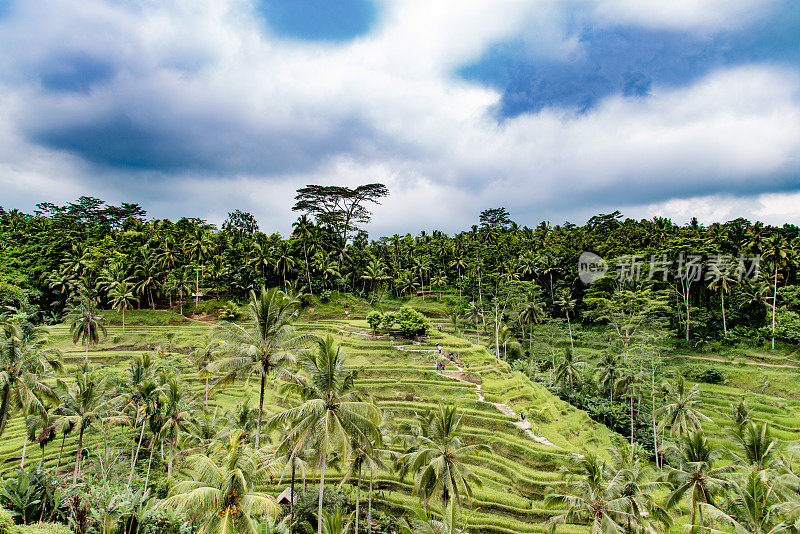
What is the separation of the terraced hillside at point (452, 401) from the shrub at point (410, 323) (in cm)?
168

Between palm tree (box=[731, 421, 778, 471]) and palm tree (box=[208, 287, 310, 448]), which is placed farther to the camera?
palm tree (box=[731, 421, 778, 471])

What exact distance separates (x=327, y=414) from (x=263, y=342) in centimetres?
508

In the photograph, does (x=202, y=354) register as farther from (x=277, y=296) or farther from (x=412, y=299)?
(x=412, y=299)

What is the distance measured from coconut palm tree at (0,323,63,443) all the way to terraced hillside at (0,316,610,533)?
21.7 feet

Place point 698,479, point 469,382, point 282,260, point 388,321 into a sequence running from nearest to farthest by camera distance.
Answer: point 698,479 < point 469,382 < point 388,321 < point 282,260

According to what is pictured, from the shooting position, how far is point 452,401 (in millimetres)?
33844

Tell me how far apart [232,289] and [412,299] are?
3081 cm

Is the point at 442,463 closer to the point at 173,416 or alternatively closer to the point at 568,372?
the point at 173,416

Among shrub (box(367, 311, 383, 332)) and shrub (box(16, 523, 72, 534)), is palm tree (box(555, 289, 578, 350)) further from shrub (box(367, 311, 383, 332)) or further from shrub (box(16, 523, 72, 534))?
shrub (box(16, 523, 72, 534))

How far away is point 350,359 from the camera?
41688mm

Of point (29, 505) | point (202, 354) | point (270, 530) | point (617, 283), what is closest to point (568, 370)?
point (617, 283)

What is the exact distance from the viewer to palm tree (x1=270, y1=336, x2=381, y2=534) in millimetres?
14953

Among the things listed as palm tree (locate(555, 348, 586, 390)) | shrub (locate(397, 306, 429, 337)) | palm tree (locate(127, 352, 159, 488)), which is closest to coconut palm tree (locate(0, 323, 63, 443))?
palm tree (locate(127, 352, 159, 488))

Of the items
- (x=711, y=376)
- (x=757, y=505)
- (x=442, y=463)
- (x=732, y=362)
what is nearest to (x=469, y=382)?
(x=442, y=463)
